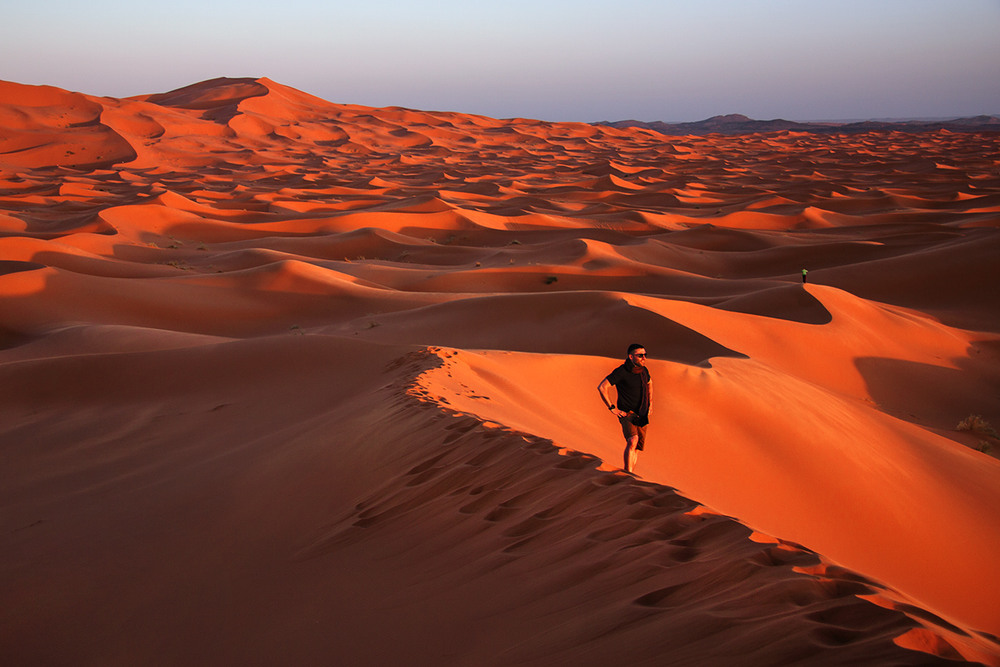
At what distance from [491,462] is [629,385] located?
1464mm

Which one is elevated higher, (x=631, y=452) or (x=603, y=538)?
(x=603, y=538)

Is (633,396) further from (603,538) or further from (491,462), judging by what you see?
(603,538)

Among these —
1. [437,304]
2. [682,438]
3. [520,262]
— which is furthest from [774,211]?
[682,438]

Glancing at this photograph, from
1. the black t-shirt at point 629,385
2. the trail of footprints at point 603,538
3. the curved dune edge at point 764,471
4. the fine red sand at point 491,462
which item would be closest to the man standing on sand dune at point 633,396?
the black t-shirt at point 629,385

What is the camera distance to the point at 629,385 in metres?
5.36

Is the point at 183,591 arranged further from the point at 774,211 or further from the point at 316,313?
the point at 774,211

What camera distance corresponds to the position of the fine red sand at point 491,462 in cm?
296

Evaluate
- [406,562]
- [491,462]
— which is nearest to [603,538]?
[406,562]

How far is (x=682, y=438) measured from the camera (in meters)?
7.24

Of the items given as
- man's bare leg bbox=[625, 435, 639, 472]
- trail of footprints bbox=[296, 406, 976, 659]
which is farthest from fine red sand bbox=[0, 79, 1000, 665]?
man's bare leg bbox=[625, 435, 639, 472]

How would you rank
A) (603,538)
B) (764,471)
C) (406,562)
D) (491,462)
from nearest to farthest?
(603,538) → (406,562) → (491,462) → (764,471)

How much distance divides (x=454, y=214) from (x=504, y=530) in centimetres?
2814

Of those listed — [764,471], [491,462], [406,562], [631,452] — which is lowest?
[764,471]

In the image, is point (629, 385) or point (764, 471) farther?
point (764, 471)
